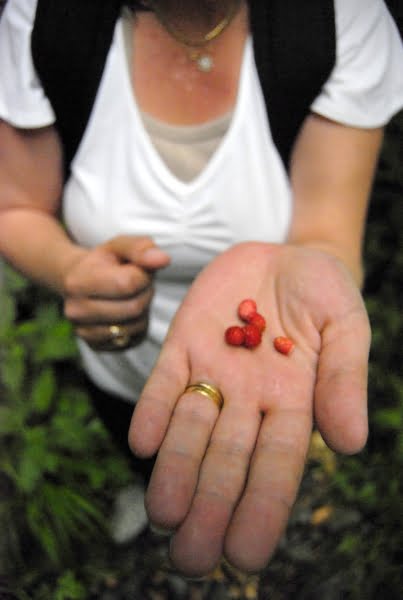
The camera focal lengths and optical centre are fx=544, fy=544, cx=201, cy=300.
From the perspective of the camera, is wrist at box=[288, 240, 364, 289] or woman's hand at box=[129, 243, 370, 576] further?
wrist at box=[288, 240, 364, 289]

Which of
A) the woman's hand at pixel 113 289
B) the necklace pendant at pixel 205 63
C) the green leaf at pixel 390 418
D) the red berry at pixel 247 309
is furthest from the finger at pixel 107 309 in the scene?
the green leaf at pixel 390 418

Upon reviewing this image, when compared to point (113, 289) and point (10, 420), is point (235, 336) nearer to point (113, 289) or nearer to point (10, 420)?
point (113, 289)

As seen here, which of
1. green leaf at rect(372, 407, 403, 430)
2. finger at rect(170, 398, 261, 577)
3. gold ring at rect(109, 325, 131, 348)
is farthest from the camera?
green leaf at rect(372, 407, 403, 430)

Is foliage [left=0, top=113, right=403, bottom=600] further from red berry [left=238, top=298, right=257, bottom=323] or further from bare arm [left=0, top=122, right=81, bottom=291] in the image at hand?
red berry [left=238, top=298, right=257, bottom=323]

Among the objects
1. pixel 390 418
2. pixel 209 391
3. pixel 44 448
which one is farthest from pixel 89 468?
pixel 390 418

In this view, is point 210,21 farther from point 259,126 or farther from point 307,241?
point 307,241

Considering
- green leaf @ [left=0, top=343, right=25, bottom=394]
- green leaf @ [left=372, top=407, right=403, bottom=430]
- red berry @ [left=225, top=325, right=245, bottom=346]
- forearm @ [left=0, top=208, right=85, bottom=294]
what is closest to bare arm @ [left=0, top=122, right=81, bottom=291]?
forearm @ [left=0, top=208, right=85, bottom=294]

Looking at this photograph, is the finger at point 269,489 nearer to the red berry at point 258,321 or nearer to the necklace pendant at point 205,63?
the red berry at point 258,321

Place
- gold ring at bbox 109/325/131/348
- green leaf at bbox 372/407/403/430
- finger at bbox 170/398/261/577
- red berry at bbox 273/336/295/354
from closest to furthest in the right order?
finger at bbox 170/398/261/577 → red berry at bbox 273/336/295/354 → gold ring at bbox 109/325/131/348 → green leaf at bbox 372/407/403/430
